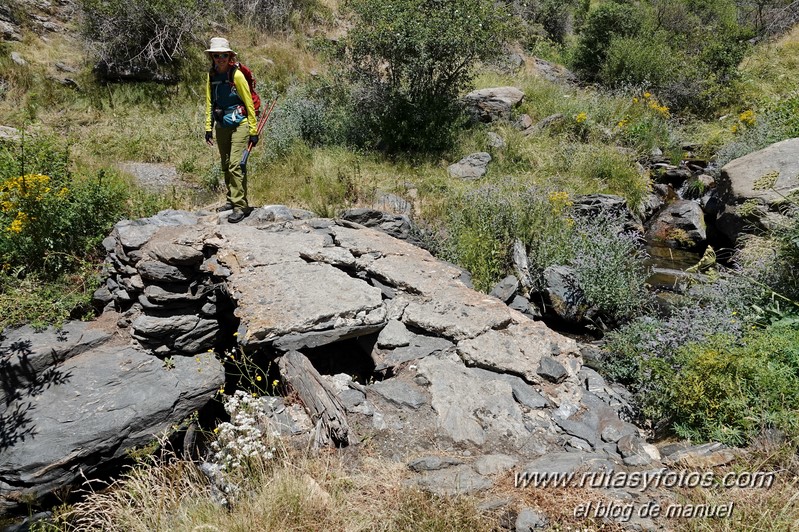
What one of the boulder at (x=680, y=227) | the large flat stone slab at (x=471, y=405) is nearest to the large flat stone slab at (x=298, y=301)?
the large flat stone slab at (x=471, y=405)

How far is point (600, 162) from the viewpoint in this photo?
916 cm

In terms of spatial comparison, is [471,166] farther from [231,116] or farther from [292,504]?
[292,504]

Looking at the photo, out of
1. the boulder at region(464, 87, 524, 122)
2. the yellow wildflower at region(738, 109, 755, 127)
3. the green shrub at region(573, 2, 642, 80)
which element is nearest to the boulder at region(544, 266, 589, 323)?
the boulder at region(464, 87, 524, 122)

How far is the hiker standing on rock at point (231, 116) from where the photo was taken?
563 centimetres

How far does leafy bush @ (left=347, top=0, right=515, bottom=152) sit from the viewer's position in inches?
350

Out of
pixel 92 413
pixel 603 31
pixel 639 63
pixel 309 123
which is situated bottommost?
pixel 92 413

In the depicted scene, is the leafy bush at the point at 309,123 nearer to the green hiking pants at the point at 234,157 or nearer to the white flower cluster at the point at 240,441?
the green hiking pants at the point at 234,157

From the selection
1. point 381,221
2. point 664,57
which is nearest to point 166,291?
point 381,221

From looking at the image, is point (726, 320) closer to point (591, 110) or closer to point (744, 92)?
point (591, 110)

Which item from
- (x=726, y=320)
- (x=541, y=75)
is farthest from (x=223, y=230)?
(x=541, y=75)

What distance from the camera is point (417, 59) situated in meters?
9.12

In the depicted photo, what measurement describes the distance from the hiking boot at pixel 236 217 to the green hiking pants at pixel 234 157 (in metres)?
0.06

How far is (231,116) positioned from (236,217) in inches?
47.0

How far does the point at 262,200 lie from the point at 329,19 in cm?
1104
